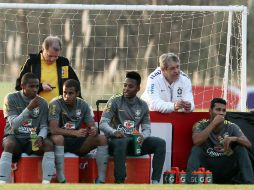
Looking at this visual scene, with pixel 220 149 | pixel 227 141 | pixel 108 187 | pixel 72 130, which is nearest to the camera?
pixel 108 187

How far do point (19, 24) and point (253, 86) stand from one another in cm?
1527

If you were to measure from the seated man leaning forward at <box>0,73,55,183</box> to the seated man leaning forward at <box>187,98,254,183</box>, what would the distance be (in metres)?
2.01

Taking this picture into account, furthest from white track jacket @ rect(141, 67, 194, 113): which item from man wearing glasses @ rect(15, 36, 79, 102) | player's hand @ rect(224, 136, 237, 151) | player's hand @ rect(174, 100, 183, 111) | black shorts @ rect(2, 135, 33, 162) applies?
black shorts @ rect(2, 135, 33, 162)

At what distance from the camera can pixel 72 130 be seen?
16.9 m

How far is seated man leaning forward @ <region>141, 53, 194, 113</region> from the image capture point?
58.9ft

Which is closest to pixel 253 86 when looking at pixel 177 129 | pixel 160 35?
pixel 160 35

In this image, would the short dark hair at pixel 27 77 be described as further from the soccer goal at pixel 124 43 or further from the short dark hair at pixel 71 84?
the soccer goal at pixel 124 43

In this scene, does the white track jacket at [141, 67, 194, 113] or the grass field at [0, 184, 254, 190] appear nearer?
the grass field at [0, 184, 254, 190]

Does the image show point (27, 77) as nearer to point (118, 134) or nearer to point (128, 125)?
point (118, 134)

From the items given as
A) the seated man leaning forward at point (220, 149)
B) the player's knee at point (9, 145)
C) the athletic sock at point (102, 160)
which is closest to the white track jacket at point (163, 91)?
the seated man leaning forward at point (220, 149)

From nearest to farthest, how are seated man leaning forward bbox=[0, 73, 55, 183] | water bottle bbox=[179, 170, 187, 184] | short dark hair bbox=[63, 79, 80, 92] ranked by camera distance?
seated man leaning forward bbox=[0, 73, 55, 183] < short dark hair bbox=[63, 79, 80, 92] < water bottle bbox=[179, 170, 187, 184]

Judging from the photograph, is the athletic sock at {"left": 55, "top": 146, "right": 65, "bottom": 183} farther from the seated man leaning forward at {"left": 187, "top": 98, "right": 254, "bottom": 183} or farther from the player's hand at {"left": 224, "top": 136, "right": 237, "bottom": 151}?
the player's hand at {"left": 224, "top": 136, "right": 237, "bottom": 151}

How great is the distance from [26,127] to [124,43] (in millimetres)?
6041

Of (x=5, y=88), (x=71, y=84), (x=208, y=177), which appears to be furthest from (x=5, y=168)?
(x=5, y=88)
